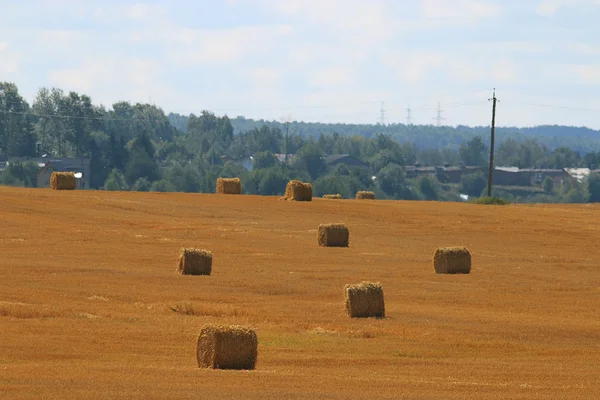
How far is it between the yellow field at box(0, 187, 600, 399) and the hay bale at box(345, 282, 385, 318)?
1.51 ft

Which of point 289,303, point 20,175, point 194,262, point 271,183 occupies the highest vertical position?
point 194,262

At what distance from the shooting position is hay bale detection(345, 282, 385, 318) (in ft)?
110

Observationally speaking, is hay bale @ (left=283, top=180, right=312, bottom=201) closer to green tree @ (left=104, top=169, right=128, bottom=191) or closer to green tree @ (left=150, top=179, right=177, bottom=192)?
green tree @ (left=104, top=169, right=128, bottom=191)

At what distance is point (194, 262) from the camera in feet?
137

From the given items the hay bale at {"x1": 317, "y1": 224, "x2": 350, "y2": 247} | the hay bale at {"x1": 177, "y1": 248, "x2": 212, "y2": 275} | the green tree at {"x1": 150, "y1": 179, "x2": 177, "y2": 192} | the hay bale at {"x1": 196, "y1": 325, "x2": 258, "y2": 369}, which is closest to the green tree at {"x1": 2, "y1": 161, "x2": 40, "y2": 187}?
the green tree at {"x1": 150, "y1": 179, "x2": 177, "y2": 192}

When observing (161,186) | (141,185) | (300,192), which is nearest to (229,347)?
(300,192)

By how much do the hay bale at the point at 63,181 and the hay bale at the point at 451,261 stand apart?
3359 centimetres

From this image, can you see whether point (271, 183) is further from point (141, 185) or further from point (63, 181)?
point (63, 181)

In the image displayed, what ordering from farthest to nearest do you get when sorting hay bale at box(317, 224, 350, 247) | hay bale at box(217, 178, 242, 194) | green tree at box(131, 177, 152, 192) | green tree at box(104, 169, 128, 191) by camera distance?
1. green tree at box(131, 177, 152, 192)
2. green tree at box(104, 169, 128, 191)
3. hay bale at box(217, 178, 242, 194)
4. hay bale at box(317, 224, 350, 247)

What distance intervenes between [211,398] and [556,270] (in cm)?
3040

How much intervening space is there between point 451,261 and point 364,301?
12238mm

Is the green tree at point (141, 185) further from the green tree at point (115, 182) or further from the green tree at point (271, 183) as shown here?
the green tree at point (271, 183)

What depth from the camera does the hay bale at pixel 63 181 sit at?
74.8m

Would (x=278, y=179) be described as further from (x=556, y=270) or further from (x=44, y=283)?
(x=44, y=283)
